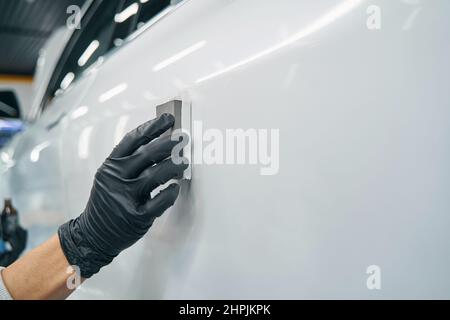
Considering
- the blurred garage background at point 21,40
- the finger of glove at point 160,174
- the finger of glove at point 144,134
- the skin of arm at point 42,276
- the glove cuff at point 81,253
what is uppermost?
the blurred garage background at point 21,40

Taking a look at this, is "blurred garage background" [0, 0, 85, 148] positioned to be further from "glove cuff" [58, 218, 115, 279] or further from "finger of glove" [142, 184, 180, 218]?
"finger of glove" [142, 184, 180, 218]

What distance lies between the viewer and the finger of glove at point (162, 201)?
678mm

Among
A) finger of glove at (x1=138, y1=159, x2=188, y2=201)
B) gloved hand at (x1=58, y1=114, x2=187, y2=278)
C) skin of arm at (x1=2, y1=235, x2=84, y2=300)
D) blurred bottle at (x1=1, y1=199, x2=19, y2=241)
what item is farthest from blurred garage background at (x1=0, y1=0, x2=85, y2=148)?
finger of glove at (x1=138, y1=159, x2=188, y2=201)

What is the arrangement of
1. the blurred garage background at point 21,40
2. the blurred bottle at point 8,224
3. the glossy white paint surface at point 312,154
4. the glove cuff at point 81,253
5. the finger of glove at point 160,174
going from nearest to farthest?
the glossy white paint surface at point 312,154
the finger of glove at point 160,174
the glove cuff at point 81,253
the blurred bottle at point 8,224
the blurred garage background at point 21,40

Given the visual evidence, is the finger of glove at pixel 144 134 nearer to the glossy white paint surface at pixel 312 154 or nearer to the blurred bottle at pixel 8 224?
the glossy white paint surface at pixel 312 154

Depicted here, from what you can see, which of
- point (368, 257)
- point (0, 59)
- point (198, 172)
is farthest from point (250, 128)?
point (0, 59)

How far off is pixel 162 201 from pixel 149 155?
0.09m

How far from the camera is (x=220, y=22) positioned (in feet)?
2.20

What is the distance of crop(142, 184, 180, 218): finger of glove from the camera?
0.68m

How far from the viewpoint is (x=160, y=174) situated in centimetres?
68

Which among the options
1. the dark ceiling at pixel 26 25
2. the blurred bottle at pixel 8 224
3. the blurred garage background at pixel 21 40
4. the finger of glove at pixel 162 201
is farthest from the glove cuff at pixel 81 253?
the dark ceiling at pixel 26 25

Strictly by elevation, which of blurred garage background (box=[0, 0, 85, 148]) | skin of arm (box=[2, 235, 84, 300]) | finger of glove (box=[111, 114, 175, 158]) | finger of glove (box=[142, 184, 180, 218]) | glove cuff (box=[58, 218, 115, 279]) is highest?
blurred garage background (box=[0, 0, 85, 148])

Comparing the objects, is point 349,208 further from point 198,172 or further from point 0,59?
point 0,59
